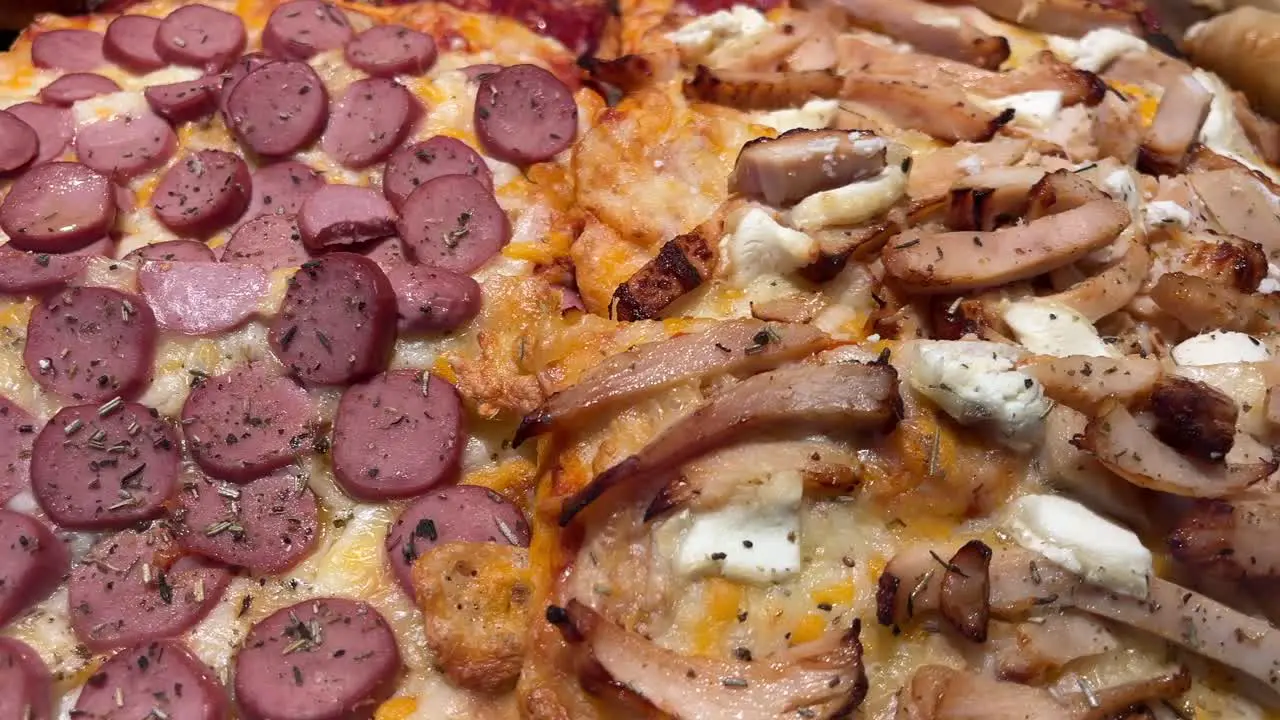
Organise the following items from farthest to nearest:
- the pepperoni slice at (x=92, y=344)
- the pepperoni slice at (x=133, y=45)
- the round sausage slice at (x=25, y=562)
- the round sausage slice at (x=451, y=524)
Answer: the pepperoni slice at (x=133, y=45)
the pepperoni slice at (x=92, y=344)
the round sausage slice at (x=451, y=524)
the round sausage slice at (x=25, y=562)

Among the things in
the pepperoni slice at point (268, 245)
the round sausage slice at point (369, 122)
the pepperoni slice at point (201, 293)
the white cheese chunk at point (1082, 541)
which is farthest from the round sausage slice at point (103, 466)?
the white cheese chunk at point (1082, 541)

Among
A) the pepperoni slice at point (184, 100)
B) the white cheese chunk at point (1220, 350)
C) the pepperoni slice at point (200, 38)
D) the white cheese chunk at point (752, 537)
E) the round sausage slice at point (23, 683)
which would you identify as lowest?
the round sausage slice at point (23, 683)

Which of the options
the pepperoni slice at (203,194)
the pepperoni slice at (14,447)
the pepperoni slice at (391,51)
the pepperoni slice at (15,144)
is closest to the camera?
the pepperoni slice at (14,447)

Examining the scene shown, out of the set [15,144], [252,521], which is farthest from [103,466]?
[15,144]

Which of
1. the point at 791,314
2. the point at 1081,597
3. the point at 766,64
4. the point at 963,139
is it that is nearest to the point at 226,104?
the point at 766,64

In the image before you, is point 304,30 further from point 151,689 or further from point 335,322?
point 151,689

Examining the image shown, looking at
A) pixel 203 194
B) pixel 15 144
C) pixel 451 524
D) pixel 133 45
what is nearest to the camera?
pixel 451 524

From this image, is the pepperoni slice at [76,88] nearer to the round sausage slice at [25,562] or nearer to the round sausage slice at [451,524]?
the round sausage slice at [25,562]
